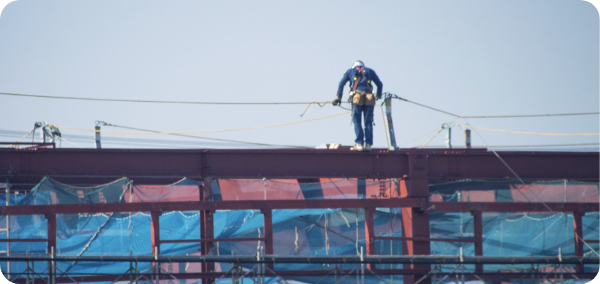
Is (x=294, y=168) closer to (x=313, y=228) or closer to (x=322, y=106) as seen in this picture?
(x=322, y=106)

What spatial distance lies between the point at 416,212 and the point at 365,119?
2.63m

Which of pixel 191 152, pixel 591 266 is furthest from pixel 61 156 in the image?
pixel 591 266

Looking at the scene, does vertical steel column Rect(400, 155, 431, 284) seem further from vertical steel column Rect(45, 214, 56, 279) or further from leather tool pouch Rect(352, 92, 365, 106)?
vertical steel column Rect(45, 214, 56, 279)

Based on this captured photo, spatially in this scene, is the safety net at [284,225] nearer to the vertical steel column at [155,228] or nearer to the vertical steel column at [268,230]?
the vertical steel column at [268,230]

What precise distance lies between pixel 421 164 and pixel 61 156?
28.5ft

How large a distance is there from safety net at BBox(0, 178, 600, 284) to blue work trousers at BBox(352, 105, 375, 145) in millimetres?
1453

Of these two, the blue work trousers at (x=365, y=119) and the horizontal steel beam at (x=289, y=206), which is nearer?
the horizontal steel beam at (x=289, y=206)

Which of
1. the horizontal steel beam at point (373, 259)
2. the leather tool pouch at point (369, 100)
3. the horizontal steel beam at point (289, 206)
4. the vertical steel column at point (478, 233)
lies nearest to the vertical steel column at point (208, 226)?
the horizontal steel beam at point (289, 206)

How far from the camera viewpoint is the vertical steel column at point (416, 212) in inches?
571

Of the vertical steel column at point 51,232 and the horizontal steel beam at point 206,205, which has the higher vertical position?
the horizontal steel beam at point 206,205

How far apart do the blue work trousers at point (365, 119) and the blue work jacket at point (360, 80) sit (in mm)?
465

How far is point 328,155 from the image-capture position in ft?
49.3

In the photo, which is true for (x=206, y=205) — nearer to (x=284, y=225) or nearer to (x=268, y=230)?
(x=268, y=230)

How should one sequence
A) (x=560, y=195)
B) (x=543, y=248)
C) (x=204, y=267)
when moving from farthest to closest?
(x=543, y=248) → (x=560, y=195) → (x=204, y=267)
